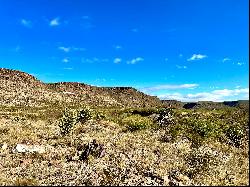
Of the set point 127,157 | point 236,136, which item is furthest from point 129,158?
point 236,136

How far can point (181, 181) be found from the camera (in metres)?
19.7

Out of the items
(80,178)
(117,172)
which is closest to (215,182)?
(117,172)

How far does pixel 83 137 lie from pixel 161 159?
1265cm

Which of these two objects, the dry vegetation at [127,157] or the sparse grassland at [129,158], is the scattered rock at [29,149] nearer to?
the dry vegetation at [127,157]

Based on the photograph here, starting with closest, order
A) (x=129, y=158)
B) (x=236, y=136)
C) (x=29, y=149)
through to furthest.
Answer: (x=129, y=158), (x=29, y=149), (x=236, y=136)

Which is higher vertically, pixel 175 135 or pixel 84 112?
pixel 84 112

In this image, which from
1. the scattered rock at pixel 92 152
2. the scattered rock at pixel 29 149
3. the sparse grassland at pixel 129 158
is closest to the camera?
the sparse grassland at pixel 129 158

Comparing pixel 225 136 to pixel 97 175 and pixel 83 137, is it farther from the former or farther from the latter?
pixel 97 175

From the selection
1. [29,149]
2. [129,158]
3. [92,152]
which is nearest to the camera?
[129,158]

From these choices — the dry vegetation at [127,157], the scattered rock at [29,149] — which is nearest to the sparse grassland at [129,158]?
the dry vegetation at [127,157]

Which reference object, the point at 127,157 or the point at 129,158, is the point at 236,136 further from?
the point at 129,158

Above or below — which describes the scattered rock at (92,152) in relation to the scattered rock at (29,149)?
below

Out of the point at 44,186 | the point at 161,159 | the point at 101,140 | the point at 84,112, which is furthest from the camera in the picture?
the point at 84,112

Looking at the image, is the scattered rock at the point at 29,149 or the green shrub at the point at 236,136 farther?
the green shrub at the point at 236,136
